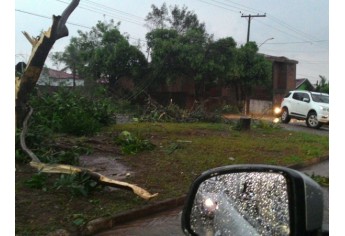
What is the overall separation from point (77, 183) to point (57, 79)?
12.8 ft

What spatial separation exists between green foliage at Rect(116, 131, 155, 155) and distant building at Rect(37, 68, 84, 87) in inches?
67.9

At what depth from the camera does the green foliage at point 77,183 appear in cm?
331

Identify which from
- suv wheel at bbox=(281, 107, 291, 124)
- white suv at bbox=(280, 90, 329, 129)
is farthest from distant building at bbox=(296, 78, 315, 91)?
suv wheel at bbox=(281, 107, 291, 124)

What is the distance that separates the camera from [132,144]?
5582 millimetres

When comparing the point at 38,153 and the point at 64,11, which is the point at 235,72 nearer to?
the point at 64,11

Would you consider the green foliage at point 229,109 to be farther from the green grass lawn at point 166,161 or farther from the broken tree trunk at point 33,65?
the broken tree trunk at point 33,65

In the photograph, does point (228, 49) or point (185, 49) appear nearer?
point (228, 49)

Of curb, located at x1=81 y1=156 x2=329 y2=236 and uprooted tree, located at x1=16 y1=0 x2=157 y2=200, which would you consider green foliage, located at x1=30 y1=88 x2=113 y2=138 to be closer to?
uprooted tree, located at x1=16 y1=0 x2=157 y2=200

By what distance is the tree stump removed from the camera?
491cm

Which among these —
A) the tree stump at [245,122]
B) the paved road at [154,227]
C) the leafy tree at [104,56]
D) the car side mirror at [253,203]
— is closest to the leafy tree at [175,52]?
the leafy tree at [104,56]

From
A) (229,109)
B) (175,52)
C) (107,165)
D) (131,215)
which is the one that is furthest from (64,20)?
(175,52)
